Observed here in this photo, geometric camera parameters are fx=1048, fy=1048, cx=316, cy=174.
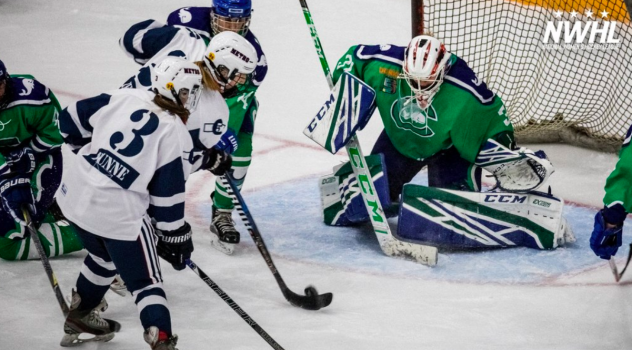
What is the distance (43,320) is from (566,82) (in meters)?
3.68

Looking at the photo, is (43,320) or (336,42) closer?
(43,320)

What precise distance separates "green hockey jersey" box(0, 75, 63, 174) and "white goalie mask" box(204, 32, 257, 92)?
0.77 meters

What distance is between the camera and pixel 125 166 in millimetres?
3062

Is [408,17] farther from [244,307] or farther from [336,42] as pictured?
[244,307]

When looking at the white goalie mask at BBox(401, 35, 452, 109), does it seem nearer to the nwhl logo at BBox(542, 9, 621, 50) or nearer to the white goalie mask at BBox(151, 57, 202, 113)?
the white goalie mask at BBox(151, 57, 202, 113)

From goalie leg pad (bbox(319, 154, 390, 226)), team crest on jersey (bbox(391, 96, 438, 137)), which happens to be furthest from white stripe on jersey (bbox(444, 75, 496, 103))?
goalie leg pad (bbox(319, 154, 390, 226))

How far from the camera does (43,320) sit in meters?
3.74

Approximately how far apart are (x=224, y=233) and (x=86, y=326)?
1.04 meters

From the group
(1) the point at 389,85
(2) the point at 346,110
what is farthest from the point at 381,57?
(2) the point at 346,110

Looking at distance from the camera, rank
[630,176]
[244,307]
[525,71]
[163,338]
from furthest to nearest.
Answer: [525,71]
[244,307]
[630,176]
[163,338]

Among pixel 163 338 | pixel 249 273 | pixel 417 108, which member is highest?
pixel 417 108

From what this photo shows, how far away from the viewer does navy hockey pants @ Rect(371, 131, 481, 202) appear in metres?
4.61

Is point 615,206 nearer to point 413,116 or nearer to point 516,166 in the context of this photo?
point 516,166

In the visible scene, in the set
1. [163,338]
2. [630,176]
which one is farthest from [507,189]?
[163,338]
